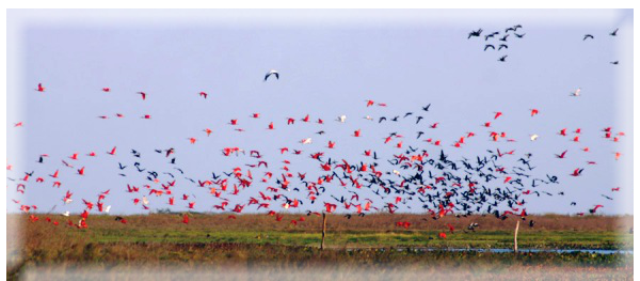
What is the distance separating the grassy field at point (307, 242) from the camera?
21266 millimetres

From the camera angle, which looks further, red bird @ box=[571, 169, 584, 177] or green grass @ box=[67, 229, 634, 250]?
green grass @ box=[67, 229, 634, 250]

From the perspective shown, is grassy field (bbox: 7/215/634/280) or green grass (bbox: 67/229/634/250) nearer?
grassy field (bbox: 7/215/634/280)

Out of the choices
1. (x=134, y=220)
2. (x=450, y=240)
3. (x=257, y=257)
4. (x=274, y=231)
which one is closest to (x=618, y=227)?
(x=450, y=240)

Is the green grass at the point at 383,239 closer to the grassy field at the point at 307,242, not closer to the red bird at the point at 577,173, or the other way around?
the grassy field at the point at 307,242

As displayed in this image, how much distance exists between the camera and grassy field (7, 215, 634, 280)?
21266mm

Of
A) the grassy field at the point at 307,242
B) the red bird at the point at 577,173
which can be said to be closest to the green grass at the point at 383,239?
the grassy field at the point at 307,242

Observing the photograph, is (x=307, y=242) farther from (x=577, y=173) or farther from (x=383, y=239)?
(x=577, y=173)

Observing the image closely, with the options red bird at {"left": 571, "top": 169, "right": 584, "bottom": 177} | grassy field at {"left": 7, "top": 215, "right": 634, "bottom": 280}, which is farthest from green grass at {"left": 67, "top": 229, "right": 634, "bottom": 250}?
red bird at {"left": 571, "top": 169, "right": 584, "bottom": 177}

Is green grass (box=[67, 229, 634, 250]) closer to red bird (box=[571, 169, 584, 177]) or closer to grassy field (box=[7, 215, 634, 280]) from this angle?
grassy field (box=[7, 215, 634, 280])

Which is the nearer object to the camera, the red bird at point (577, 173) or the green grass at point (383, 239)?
the red bird at point (577, 173)

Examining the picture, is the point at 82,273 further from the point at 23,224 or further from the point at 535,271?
the point at 535,271

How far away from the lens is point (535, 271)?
24.0 metres

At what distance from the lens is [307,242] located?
4050cm
